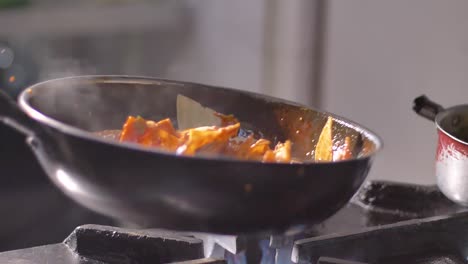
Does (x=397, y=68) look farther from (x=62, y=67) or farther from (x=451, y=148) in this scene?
(x=62, y=67)

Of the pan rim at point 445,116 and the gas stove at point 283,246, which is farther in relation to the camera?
the pan rim at point 445,116

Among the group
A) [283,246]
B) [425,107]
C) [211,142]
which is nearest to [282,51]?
[425,107]

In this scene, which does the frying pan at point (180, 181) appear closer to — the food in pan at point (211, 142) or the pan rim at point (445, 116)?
the food in pan at point (211, 142)

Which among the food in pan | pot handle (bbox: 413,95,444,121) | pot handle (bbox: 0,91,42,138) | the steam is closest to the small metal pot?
pot handle (bbox: 413,95,444,121)

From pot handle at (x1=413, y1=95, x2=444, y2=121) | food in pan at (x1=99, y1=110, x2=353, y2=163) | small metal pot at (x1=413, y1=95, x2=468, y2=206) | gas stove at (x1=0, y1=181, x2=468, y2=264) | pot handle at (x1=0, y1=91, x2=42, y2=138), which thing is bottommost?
gas stove at (x1=0, y1=181, x2=468, y2=264)

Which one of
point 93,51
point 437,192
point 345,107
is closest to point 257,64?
point 345,107

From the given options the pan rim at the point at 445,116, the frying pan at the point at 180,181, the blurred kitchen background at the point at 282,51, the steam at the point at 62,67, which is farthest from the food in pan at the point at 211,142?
the steam at the point at 62,67

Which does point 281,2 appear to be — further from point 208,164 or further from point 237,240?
point 208,164

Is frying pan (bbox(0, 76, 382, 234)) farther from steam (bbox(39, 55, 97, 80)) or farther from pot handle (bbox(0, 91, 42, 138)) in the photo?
steam (bbox(39, 55, 97, 80))
